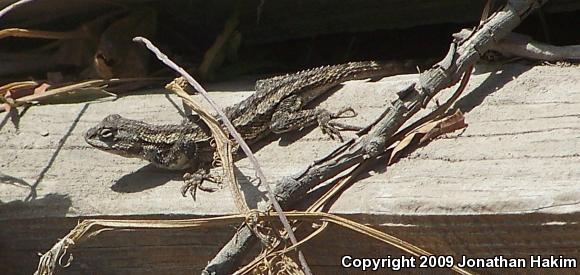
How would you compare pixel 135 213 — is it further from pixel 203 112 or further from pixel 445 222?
pixel 445 222

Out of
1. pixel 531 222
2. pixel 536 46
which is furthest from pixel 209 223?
pixel 536 46

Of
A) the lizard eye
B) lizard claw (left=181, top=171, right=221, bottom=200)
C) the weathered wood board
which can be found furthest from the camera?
the lizard eye

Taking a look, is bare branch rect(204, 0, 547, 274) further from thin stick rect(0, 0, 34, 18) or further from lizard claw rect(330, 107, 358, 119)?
thin stick rect(0, 0, 34, 18)

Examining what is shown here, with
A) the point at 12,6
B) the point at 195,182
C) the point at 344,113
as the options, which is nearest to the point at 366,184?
the point at 344,113

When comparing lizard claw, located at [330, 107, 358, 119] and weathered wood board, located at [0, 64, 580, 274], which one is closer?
weathered wood board, located at [0, 64, 580, 274]

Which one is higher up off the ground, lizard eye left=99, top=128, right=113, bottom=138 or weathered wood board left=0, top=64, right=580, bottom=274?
lizard eye left=99, top=128, right=113, bottom=138

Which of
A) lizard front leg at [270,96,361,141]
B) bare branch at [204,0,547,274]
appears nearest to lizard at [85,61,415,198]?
lizard front leg at [270,96,361,141]

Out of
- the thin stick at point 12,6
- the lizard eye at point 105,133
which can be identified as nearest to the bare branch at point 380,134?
the lizard eye at point 105,133
